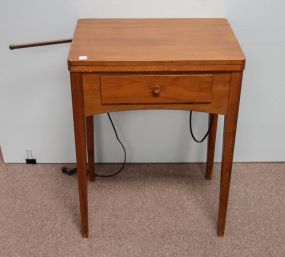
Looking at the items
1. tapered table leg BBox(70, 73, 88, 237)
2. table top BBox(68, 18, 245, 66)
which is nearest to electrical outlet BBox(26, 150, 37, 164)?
tapered table leg BBox(70, 73, 88, 237)

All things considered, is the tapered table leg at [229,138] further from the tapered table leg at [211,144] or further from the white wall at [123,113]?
the white wall at [123,113]

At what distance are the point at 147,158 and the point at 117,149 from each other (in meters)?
0.14

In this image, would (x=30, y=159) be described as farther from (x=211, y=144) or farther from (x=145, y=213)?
(x=211, y=144)

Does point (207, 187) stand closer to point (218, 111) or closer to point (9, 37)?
point (218, 111)

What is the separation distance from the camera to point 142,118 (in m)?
1.92

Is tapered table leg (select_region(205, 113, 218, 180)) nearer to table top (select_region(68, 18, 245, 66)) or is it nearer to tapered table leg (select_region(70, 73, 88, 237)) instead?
table top (select_region(68, 18, 245, 66))

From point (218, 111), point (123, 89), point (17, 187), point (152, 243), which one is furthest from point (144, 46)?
point (17, 187)

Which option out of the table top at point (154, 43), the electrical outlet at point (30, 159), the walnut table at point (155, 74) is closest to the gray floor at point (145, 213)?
the electrical outlet at point (30, 159)

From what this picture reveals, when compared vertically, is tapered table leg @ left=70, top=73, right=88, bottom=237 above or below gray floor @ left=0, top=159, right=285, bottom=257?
above

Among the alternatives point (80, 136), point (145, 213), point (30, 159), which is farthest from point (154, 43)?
point (30, 159)

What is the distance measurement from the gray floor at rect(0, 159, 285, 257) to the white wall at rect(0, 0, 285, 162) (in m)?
0.09

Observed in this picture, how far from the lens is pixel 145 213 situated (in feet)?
5.84

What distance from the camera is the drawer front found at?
134cm

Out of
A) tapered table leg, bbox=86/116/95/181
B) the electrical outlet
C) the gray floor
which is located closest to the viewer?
the gray floor
